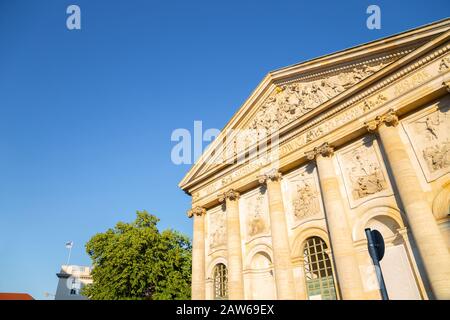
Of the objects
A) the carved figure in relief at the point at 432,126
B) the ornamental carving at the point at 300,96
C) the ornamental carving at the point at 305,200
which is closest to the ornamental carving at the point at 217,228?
the ornamental carving at the point at 305,200

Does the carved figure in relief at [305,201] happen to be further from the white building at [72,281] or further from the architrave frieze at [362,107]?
the white building at [72,281]

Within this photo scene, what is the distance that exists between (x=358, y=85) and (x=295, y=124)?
3.49m

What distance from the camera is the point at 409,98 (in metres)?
11.5

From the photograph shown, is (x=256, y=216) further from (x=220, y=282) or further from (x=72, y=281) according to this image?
(x=72, y=281)

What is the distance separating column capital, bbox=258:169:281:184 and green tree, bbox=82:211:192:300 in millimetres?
12642

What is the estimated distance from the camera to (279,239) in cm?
1434

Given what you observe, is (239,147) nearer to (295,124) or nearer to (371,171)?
(295,124)

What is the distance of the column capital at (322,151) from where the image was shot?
13578 mm

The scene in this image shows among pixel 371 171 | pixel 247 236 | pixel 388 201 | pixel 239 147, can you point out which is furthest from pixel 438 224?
pixel 239 147

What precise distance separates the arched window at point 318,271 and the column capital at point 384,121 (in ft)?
18.1

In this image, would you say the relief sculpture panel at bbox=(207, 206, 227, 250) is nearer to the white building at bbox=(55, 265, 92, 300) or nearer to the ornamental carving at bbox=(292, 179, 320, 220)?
the ornamental carving at bbox=(292, 179, 320, 220)

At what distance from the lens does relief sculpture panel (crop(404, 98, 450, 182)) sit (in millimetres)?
10367

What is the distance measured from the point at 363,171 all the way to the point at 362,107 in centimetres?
288
